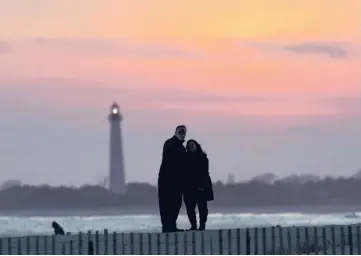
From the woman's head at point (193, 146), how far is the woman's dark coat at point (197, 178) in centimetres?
7

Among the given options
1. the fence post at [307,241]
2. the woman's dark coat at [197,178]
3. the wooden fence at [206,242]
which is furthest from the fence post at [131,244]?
the woman's dark coat at [197,178]

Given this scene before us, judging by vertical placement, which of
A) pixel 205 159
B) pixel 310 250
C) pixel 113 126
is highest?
pixel 113 126

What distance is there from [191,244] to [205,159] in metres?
3.28

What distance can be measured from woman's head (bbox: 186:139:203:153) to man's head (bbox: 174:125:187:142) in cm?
29

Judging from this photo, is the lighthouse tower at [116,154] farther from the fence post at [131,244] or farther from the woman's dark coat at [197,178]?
the fence post at [131,244]

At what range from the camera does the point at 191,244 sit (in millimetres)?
20875

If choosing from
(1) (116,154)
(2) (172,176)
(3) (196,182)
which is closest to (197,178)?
(3) (196,182)

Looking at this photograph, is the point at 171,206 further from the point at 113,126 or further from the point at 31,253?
the point at 113,126

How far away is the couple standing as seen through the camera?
23.5 meters

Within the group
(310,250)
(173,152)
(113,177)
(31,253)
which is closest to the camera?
(31,253)

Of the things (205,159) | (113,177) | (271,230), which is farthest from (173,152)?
(113,177)

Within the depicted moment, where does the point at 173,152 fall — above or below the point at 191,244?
above

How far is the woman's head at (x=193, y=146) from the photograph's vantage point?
23641 mm

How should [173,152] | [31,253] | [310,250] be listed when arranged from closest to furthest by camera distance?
[31,253] < [310,250] < [173,152]
